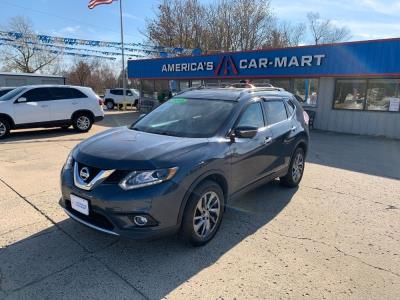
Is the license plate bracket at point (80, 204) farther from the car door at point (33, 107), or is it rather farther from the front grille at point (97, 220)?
the car door at point (33, 107)

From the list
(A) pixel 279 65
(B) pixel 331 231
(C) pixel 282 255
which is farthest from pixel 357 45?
(C) pixel 282 255

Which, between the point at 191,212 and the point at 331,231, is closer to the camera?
the point at 191,212

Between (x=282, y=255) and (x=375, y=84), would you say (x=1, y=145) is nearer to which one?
(x=282, y=255)

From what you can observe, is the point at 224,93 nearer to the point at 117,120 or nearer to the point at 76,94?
the point at 76,94

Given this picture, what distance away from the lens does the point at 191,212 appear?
330 cm

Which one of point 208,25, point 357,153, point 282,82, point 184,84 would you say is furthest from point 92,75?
point 357,153

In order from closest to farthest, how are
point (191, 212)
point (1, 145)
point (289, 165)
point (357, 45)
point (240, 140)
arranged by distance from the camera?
point (191, 212) < point (240, 140) < point (289, 165) < point (1, 145) < point (357, 45)

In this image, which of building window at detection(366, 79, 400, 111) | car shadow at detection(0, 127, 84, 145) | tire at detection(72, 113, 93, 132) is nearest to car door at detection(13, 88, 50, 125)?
car shadow at detection(0, 127, 84, 145)

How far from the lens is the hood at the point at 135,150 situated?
3107 millimetres

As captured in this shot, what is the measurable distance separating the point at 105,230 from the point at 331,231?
2825 mm

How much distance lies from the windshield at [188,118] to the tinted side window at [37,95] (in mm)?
8041

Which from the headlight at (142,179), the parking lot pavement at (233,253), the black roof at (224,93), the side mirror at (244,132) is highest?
the black roof at (224,93)

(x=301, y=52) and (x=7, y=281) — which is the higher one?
(x=301, y=52)

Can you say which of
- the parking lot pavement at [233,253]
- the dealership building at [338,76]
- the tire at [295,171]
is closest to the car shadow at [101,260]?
the parking lot pavement at [233,253]
